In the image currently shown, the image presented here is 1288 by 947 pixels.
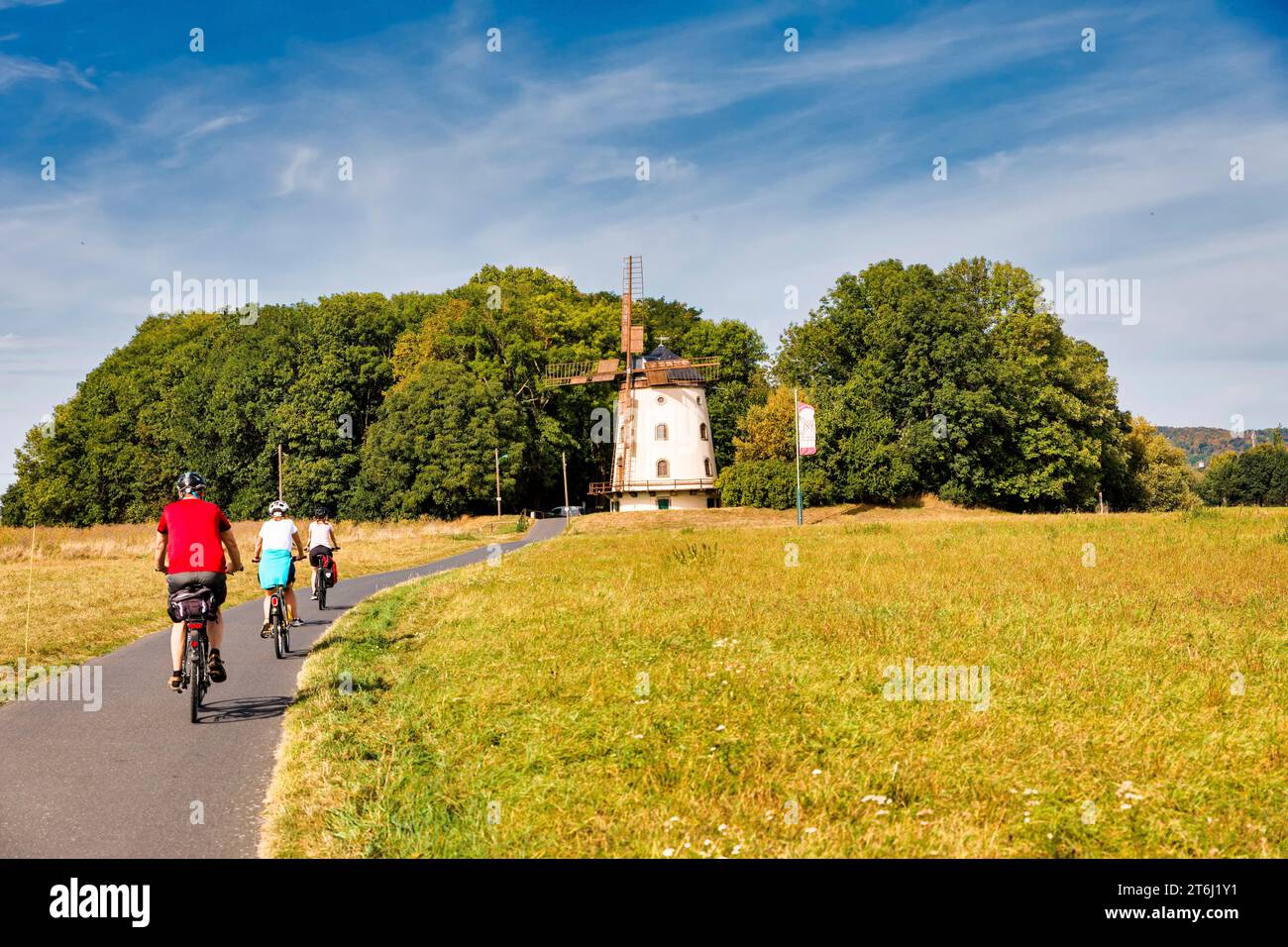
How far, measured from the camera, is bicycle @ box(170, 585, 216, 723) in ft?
28.9

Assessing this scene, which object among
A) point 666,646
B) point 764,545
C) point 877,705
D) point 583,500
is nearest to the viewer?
point 877,705

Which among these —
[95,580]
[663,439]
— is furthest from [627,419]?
[95,580]

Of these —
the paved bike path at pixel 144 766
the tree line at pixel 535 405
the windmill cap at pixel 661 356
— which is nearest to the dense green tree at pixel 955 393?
the tree line at pixel 535 405

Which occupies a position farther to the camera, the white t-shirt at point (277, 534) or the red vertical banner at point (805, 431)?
the red vertical banner at point (805, 431)

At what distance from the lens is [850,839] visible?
5.23m

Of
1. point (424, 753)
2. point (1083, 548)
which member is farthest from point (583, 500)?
point (424, 753)

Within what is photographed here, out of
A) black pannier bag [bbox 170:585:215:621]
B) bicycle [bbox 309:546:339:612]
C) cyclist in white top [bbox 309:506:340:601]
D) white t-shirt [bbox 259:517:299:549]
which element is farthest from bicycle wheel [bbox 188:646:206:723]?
bicycle [bbox 309:546:339:612]

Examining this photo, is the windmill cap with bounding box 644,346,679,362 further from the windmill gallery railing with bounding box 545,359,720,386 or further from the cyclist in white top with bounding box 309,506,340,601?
the cyclist in white top with bounding box 309,506,340,601

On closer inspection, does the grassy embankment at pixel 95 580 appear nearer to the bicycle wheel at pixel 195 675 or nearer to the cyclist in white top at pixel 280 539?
the cyclist in white top at pixel 280 539

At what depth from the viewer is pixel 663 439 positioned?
64062 millimetres

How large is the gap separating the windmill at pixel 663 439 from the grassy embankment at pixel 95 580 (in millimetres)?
16482

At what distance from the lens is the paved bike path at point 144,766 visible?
18.6 ft
